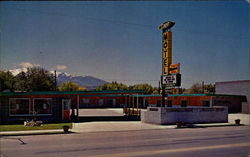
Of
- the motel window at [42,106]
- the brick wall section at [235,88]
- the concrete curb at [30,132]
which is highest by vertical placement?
the brick wall section at [235,88]

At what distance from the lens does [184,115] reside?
25141 mm

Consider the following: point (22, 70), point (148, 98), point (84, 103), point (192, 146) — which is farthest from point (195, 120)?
point (22, 70)

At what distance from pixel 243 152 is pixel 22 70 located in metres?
66.4

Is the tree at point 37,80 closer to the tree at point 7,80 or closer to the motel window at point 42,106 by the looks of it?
the tree at point 7,80

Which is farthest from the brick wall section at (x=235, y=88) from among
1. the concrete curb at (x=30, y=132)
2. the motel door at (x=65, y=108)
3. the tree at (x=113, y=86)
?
the tree at (x=113, y=86)

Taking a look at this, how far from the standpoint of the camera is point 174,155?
34.9 feet

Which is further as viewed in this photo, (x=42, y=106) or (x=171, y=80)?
(x=42, y=106)

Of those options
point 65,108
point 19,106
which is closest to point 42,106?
point 19,106

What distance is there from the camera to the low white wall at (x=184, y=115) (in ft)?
78.9

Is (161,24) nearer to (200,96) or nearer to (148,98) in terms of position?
(200,96)

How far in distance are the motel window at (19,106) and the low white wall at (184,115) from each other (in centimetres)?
1252

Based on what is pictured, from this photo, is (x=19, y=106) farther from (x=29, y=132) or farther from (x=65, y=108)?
(x=29, y=132)

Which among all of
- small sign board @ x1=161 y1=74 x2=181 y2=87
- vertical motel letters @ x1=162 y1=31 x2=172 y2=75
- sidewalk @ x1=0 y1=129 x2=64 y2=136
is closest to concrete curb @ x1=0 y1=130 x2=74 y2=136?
sidewalk @ x1=0 y1=129 x2=64 y2=136

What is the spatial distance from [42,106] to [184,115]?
1518 cm
